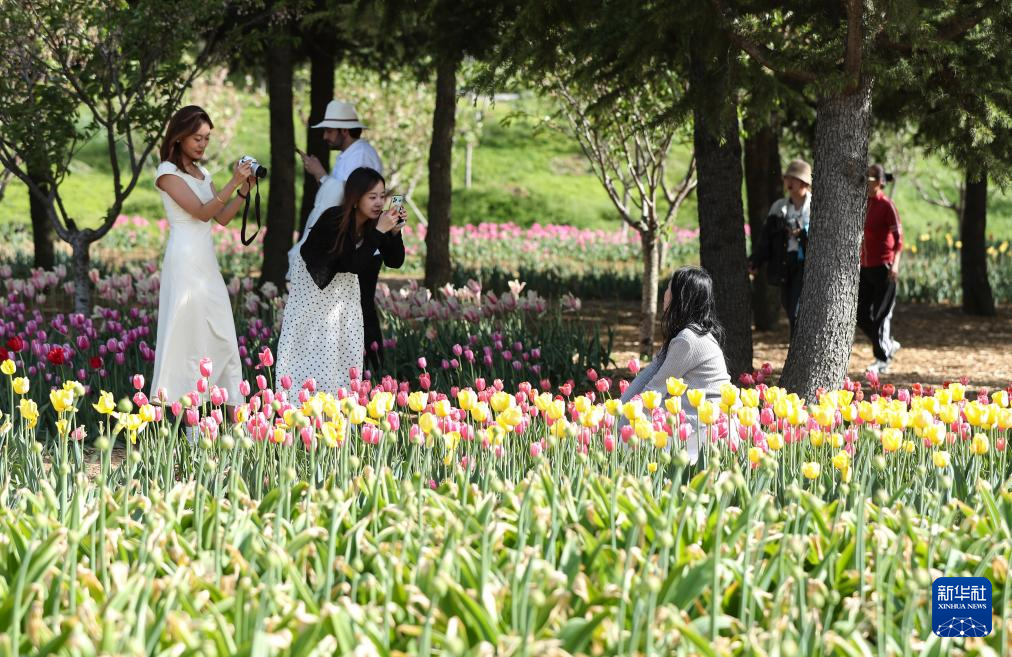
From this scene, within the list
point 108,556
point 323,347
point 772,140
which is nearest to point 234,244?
point 772,140

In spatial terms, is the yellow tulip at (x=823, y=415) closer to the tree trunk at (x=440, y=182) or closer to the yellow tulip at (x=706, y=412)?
the yellow tulip at (x=706, y=412)

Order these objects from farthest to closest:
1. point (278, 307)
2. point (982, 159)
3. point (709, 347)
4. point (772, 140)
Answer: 1. point (772, 140)
2. point (278, 307)
3. point (982, 159)
4. point (709, 347)

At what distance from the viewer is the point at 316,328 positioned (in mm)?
5656

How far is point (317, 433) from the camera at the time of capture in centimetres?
373

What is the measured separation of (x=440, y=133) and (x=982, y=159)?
16.5ft

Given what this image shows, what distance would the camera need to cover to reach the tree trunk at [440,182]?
9875mm

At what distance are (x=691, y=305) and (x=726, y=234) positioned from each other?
90.2 inches

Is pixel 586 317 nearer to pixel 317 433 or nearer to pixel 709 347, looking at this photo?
pixel 709 347

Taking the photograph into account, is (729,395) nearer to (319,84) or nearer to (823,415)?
(823,415)

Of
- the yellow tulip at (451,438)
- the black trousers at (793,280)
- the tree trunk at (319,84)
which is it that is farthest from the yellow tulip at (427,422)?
the tree trunk at (319,84)

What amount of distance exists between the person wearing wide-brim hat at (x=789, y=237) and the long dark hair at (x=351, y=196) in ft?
11.2

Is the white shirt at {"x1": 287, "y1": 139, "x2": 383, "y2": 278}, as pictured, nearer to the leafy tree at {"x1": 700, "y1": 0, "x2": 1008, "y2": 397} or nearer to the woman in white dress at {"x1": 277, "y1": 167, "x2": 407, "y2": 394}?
the woman in white dress at {"x1": 277, "y1": 167, "x2": 407, "y2": 394}

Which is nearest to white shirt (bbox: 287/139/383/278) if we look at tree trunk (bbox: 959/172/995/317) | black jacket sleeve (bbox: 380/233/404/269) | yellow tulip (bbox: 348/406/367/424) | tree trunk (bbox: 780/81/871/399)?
black jacket sleeve (bbox: 380/233/404/269)

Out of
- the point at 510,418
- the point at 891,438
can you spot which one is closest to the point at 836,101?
the point at 891,438
